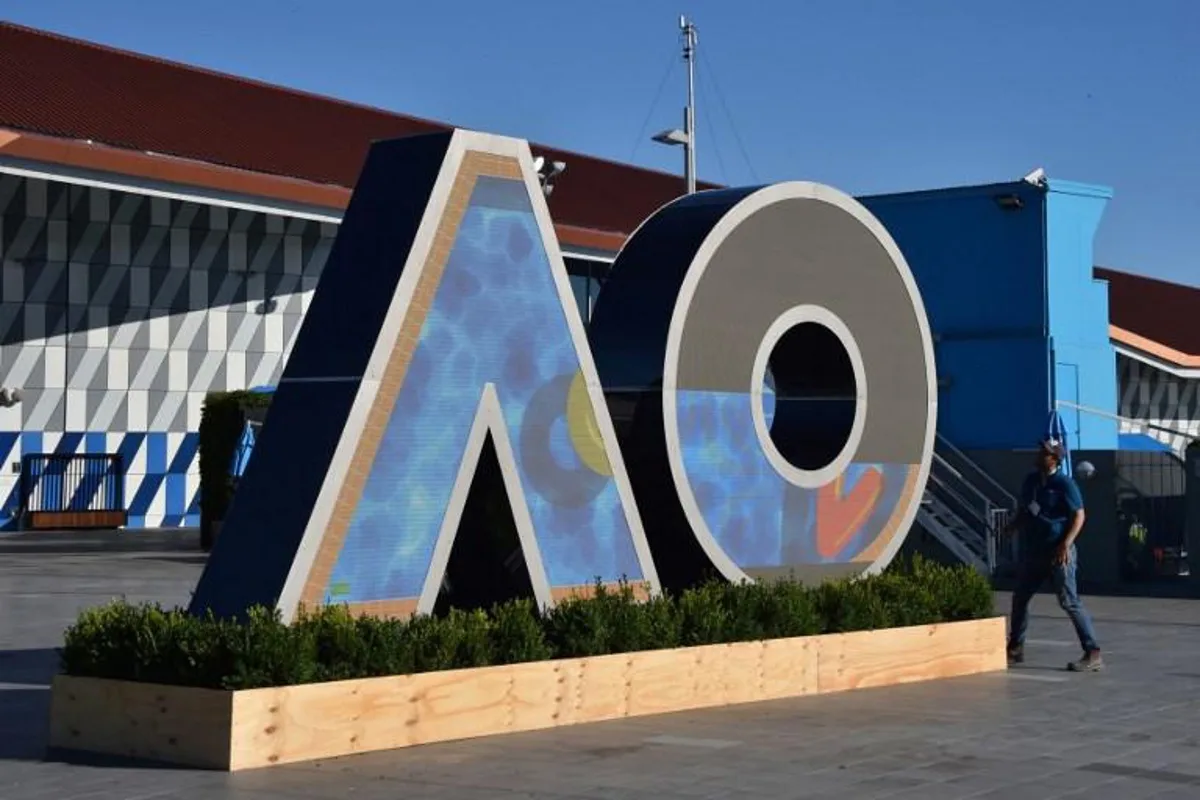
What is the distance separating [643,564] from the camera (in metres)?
14.0

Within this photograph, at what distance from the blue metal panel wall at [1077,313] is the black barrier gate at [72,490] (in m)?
26.4

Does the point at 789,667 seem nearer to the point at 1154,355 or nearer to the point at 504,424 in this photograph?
the point at 504,424

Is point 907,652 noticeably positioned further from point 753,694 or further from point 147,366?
point 147,366

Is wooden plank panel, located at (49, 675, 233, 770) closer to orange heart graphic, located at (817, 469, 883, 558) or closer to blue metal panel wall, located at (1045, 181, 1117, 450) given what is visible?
orange heart graphic, located at (817, 469, 883, 558)

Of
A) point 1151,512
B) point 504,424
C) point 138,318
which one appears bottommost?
point 504,424

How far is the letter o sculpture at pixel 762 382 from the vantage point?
1473 cm

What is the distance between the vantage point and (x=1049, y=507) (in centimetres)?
1582

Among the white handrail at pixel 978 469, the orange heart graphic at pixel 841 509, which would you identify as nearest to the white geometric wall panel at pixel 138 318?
the white handrail at pixel 978 469

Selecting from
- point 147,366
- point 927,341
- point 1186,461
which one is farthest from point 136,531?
point 927,341

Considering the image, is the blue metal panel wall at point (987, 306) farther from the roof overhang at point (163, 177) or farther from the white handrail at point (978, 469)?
the roof overhang at point (163, 177)

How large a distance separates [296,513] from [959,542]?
1903 centimetres

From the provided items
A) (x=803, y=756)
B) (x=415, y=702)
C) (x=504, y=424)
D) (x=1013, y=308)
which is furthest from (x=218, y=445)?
(x=803, y=756)

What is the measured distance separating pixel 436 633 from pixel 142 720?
190cm

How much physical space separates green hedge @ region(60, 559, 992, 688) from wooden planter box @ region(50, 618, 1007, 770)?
0.58 feet
